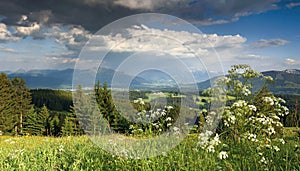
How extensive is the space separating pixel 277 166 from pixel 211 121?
160 centimetres

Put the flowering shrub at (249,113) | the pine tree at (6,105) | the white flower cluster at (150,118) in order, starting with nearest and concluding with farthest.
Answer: the flowering shrub at (249,113)
the white flower cluster at (150,118)
the pine tree at (6,105)

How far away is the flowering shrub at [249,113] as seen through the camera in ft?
20.1

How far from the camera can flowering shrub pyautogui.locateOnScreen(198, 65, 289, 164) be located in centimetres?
612

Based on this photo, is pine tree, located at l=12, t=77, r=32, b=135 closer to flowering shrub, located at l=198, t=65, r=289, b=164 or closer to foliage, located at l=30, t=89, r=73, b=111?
flowering shrub, located at l=198, t=65, r=289, b=164

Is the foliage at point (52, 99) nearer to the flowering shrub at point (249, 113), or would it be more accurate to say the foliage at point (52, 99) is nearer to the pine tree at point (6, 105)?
the pine tree at point (6, 105)

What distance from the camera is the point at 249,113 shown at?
6438 millimetres

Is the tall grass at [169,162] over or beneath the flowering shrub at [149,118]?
beneath

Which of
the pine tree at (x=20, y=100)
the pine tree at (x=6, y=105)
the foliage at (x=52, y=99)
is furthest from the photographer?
the foliage at (x=52, y=99)

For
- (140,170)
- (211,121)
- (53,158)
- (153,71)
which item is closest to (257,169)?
(211,121)

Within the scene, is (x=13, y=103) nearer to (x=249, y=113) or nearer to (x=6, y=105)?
(x=6, y=105)

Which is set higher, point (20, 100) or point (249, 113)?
point (249, 113)

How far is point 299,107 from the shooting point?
7906 mm

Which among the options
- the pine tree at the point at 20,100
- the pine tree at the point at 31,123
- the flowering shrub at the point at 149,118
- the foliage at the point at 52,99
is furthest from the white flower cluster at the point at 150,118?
the foliage at the point at 52,99

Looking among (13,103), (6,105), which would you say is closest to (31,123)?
(13,103)
